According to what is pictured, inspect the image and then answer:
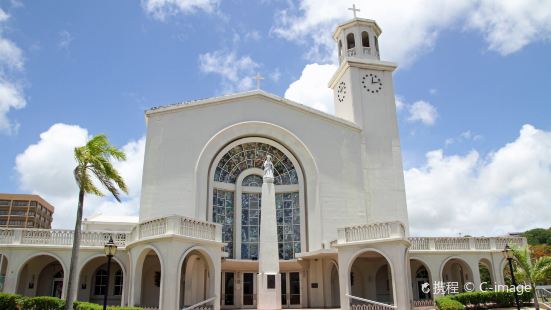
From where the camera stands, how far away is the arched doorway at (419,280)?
2421cm

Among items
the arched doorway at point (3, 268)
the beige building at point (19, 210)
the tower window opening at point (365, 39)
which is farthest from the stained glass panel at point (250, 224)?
the beige building at point (19, 210)

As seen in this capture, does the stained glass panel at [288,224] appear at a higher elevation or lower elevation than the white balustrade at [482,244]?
higher

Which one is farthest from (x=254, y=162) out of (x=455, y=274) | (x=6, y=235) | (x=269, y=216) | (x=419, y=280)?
(x=455, y=274)

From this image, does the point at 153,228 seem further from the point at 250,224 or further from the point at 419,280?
the point at 419,280

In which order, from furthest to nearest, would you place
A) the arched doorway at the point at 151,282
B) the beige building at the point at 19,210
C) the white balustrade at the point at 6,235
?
the beige building at the point at 19,210, the arched doorway at the point at 151,282, the white balustrade at the point at 6,235

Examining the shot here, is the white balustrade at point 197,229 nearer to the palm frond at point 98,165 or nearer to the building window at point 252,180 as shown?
the palm frond at point 98,165

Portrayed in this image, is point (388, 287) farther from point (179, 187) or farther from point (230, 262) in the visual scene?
point (179, 187)

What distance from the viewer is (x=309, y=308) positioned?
22.4 metres

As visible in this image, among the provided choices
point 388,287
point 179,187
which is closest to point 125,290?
point 179,187

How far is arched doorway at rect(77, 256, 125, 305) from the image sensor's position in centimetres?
2262

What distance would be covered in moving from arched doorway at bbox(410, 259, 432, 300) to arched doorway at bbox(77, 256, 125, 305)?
52.0 ft

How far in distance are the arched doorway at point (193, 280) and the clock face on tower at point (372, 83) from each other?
606 inches

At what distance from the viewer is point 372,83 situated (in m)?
28.6

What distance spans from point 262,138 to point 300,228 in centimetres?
553
